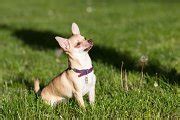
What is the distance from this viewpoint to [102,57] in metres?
10.0

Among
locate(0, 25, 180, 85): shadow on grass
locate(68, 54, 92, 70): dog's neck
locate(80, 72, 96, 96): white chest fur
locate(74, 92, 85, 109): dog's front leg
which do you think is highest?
locate(68, 54, 92, 70): dog's neck

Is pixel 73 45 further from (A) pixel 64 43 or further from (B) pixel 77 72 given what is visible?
(B) pixel 77 72

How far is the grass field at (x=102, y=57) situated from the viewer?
18.4ft

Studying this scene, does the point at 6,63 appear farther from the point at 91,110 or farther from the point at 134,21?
the point at 134,21

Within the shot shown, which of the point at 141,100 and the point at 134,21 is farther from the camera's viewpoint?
the point at 134,21

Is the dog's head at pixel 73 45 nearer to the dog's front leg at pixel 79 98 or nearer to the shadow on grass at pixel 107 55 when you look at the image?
the dog's front leg at pixel 79 98

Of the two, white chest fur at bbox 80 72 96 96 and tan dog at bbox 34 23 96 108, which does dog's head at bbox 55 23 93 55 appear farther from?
white chest fur at bbox 80 72 96 96

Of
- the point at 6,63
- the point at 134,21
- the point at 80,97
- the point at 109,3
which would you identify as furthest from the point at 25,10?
the point at 80,97

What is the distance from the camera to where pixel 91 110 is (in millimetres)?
5512

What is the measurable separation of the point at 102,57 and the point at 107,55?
1.10 ft

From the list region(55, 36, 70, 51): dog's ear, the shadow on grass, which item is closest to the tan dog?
region(55, 36, 70, 51): dog's ear

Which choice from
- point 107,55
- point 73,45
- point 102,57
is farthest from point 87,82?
point 107,55

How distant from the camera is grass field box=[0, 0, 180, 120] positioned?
5602mm

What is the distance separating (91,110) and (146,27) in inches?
354
